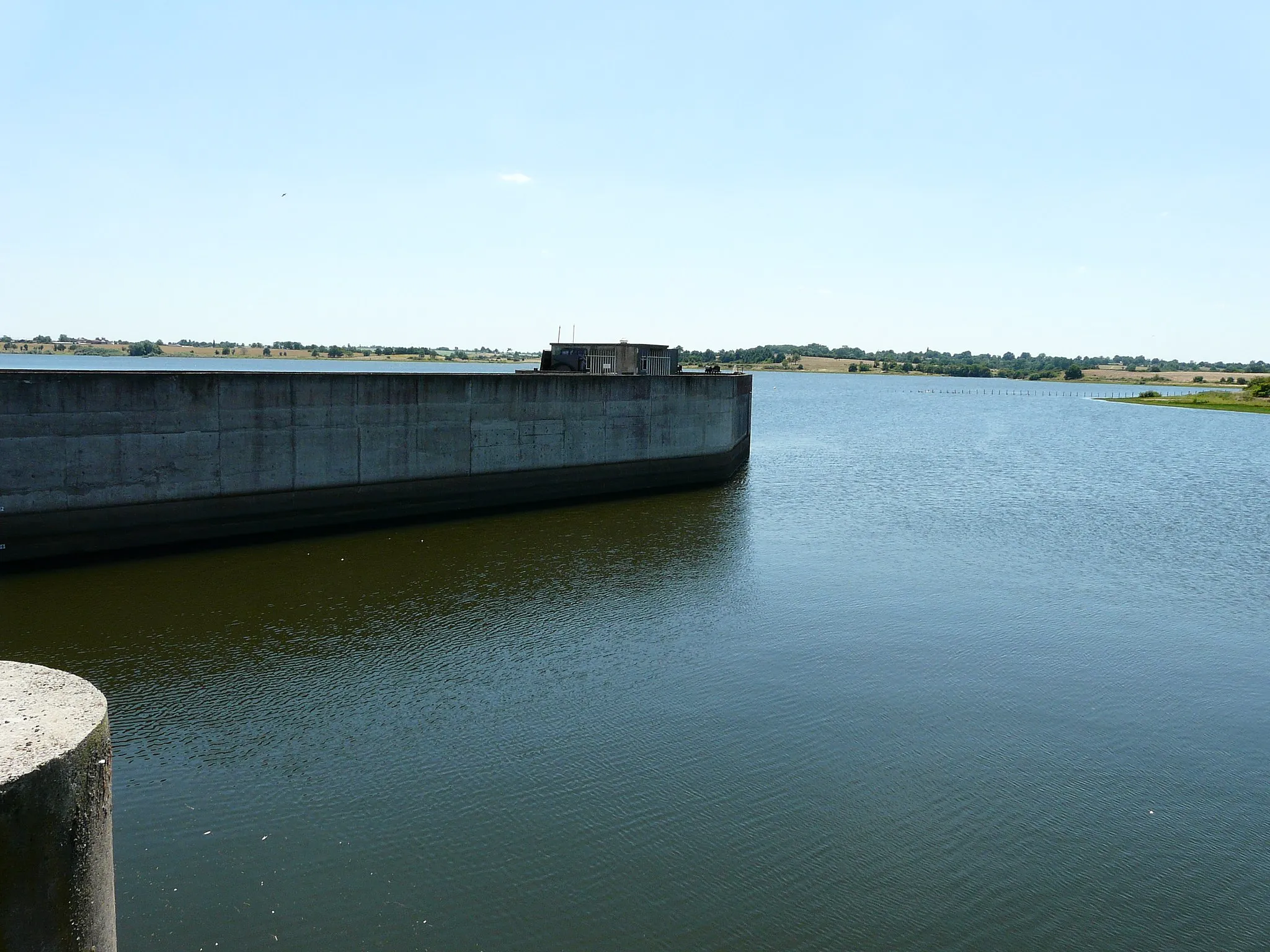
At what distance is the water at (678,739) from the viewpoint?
815 cm

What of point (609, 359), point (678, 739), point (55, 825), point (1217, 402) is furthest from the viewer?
point (1217, 402)

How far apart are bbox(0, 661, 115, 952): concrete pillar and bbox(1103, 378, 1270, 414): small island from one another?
10655cm

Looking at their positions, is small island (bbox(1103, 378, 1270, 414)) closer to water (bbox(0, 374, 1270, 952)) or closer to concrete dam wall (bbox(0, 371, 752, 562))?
water (bbox(0, 374, 1270, 952))

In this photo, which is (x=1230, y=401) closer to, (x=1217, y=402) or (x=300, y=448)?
(x=1217, y=402)

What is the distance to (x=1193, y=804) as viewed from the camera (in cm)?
1027

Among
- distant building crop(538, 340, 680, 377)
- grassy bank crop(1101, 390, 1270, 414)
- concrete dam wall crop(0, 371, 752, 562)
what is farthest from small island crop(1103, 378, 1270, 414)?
concrete dam wall crop(0, 371, 752, 562)

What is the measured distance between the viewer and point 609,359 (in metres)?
35.1

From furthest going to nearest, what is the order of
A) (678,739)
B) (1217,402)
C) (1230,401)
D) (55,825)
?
(1230,401)
(1217,402)
(678,739)
(55,825)

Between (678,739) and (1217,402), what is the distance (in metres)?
112

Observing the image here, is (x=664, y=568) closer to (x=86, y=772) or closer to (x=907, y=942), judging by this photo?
(x=907, y=942)

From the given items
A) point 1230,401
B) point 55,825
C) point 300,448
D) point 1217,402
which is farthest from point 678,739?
point 1230,401

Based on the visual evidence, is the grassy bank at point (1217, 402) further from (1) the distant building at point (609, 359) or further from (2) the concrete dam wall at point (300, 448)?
(2) the concrete dam wall at point (300, 448)

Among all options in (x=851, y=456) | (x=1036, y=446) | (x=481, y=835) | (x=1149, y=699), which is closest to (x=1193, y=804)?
(x=1149, y=699)

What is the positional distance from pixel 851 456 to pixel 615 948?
130ft
